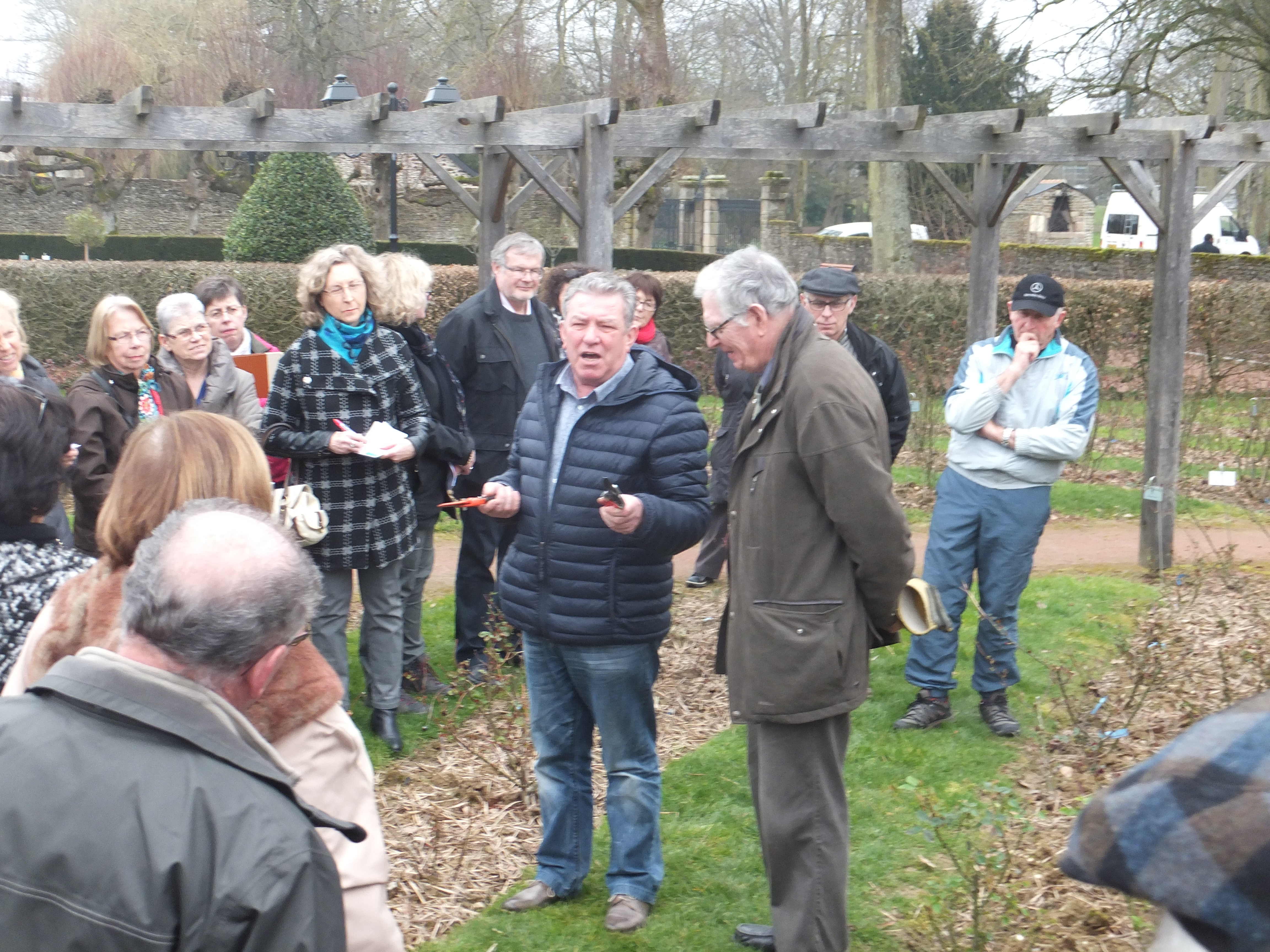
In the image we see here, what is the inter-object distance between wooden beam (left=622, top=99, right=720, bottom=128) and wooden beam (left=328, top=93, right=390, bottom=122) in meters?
1.40

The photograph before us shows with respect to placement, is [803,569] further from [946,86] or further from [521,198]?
[946,86]

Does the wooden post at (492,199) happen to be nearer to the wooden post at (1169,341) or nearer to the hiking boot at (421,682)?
the hiking boot at (421,682)

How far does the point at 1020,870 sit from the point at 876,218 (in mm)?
17193

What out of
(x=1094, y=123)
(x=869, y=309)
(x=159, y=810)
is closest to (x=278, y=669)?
(x=159, y=810)

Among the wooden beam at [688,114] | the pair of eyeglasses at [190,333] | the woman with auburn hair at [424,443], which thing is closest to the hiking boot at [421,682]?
the woman with auburn hair at [424,443]

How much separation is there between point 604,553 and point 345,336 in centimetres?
175

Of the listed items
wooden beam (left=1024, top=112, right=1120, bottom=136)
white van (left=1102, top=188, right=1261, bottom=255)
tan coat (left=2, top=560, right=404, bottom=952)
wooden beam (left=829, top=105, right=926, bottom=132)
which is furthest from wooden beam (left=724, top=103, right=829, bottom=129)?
white van (left=1102, top=188, right=1261, bottom=255)

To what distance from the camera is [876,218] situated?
19.9 m

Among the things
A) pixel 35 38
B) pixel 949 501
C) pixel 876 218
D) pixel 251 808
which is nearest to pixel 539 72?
pixel 876 218

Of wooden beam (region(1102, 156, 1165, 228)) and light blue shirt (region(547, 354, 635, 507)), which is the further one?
wooden beam (region(1102, 156, 1165, 228))

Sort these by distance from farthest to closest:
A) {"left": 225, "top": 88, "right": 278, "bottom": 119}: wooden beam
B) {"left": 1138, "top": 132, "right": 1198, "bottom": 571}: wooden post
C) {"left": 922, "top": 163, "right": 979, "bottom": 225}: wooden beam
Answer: {"left": 922, "top": 163, "right": 979, "bottom": 225}: wooden beam < {"left": 1138, "top": 132, "right": 1198, "bottom": 571}: wooden post < {"left": 225, "top": 88, "right": 278, "bottom": 119}: wooden beam

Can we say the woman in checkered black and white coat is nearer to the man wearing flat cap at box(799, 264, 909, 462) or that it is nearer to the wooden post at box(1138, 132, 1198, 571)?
the man wearing flat cap at box(799, 264, 909, 462)

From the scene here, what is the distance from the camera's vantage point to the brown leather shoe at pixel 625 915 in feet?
12.3

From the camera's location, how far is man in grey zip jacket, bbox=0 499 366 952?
4.96ft
